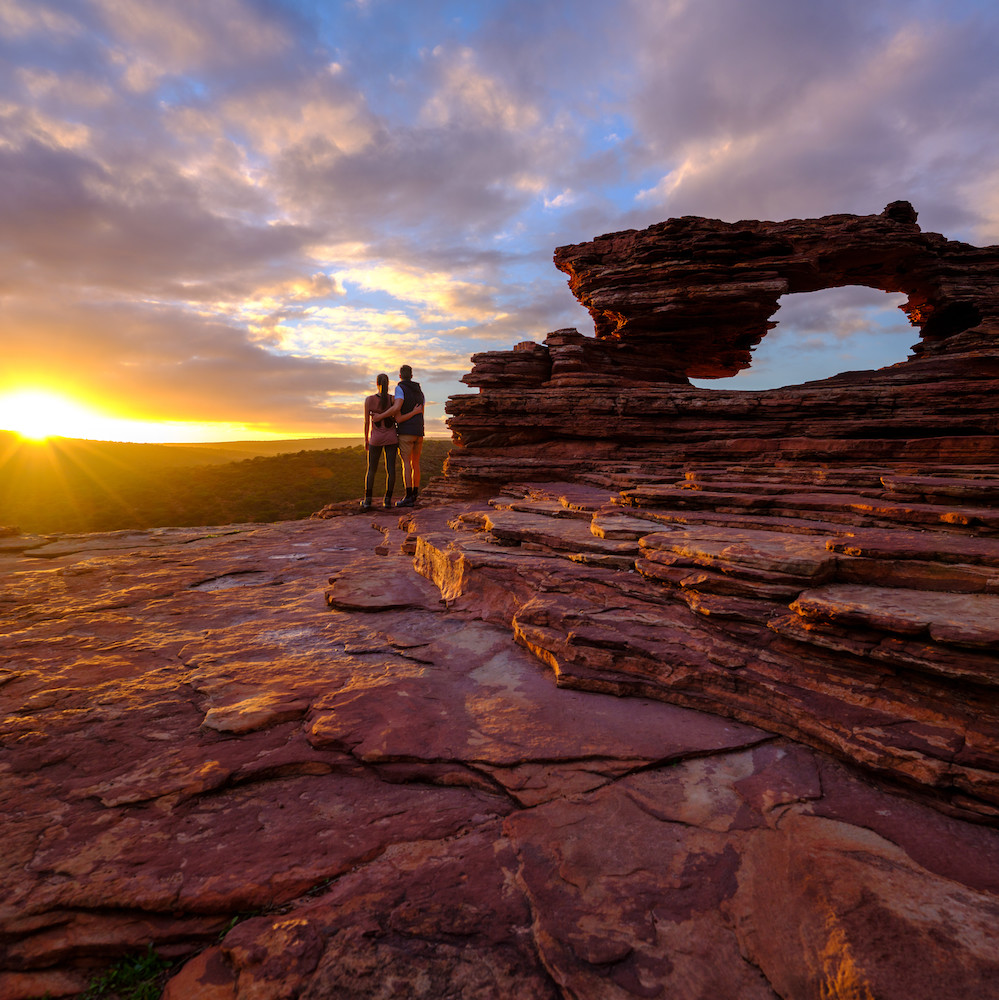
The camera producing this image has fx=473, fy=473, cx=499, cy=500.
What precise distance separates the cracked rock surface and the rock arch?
45.7 feet

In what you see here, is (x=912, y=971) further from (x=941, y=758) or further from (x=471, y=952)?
(x=471, y=952)

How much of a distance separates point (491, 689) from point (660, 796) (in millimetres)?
1593

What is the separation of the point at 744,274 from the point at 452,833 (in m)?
18.6

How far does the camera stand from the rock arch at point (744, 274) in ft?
52.8

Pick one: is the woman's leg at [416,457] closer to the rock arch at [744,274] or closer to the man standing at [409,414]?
the man standing at [409,414]

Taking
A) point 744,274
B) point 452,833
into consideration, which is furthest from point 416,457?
point 744,274

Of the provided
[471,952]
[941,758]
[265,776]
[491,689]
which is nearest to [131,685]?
[265,776]

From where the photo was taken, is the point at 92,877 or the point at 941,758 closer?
the point at 92,877

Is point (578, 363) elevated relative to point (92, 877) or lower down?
elevated

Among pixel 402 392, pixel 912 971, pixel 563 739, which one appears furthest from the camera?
pixel 402 392

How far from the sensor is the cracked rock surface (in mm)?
2031

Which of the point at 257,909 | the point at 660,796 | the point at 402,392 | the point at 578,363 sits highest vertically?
the point at 578,363

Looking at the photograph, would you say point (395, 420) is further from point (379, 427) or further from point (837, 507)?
point (837, 507)

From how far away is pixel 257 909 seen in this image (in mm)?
2303
